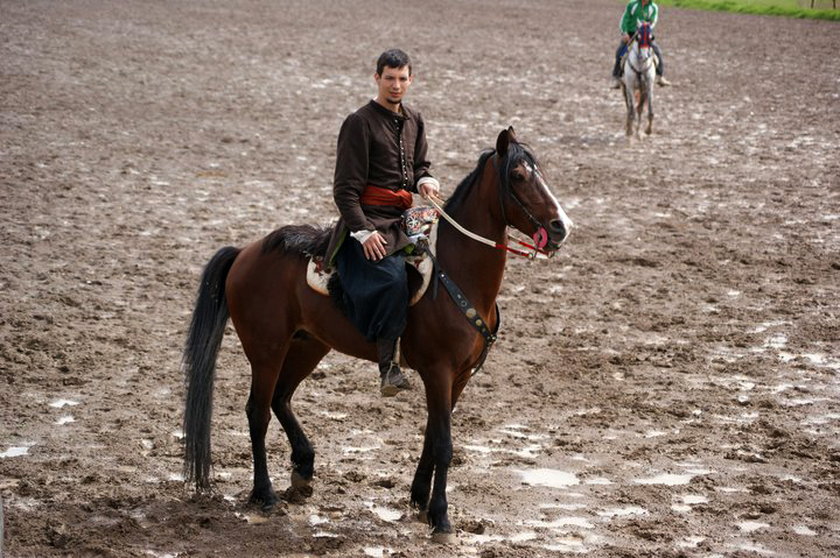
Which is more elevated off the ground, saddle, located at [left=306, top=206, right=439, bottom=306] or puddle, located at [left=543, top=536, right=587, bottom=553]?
saddle, located at [left=306, top=206, right=439, bottom=306]

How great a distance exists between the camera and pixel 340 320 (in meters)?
5.98

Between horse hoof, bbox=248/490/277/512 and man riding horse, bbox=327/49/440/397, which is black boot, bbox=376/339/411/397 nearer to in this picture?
man riding horse, bbox=327/49/440/397

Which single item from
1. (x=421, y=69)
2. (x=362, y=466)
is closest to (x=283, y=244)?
(x=362, y=466)

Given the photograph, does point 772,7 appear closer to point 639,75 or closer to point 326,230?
point 639,75

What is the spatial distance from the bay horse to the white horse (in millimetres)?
11661

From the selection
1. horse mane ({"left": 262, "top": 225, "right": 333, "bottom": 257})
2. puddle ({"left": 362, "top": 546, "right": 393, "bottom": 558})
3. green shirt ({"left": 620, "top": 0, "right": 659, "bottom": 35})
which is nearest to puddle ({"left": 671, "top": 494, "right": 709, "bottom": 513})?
puddle ({"left": 362, "top": 546, "right": 393, "bottom": 558})

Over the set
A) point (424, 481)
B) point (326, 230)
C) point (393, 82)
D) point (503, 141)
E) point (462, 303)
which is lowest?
point (424, 481)

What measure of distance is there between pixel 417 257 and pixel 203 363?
1.38 metres

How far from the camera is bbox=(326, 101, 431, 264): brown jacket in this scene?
18.8 ft

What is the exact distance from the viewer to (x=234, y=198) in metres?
12.8

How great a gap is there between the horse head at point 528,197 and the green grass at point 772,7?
28848 mm

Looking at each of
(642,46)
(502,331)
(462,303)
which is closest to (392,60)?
(462,303)

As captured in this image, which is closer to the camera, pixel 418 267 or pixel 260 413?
pixel 418 267

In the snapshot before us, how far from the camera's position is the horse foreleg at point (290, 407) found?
6348 mm
